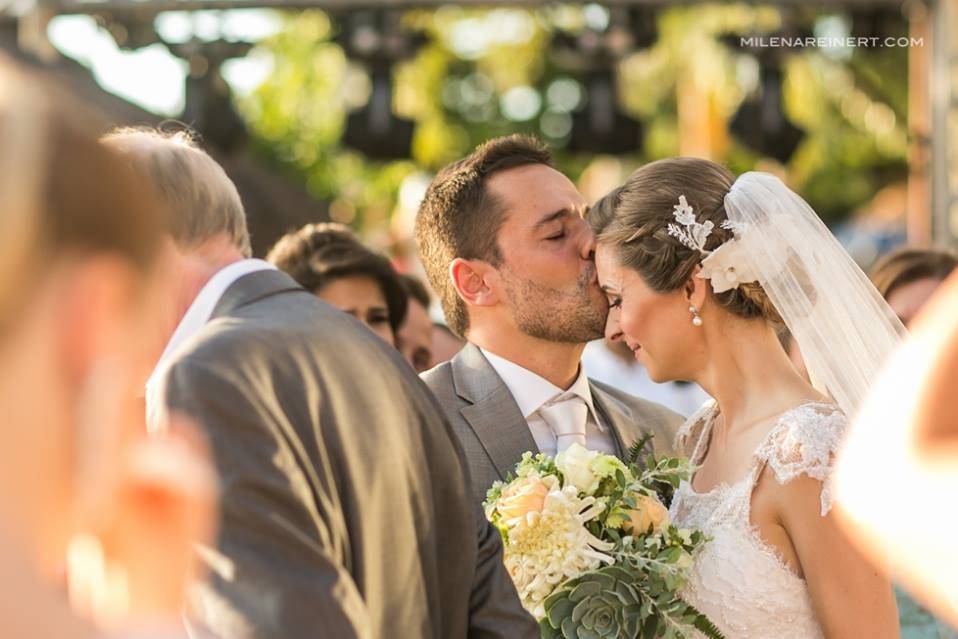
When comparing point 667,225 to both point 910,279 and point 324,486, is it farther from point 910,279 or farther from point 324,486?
point 910,279

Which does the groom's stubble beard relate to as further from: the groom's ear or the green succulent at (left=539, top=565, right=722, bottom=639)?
the green succulent at (left=539, top=565, right=722, bottom=639)

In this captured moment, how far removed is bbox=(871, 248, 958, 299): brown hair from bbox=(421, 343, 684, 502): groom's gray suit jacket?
5.04 feet

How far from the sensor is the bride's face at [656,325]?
3.58 metres

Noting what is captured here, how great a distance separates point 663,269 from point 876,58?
522 inches

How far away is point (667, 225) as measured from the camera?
11.8ft

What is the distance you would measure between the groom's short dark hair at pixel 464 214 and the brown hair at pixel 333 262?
3.64 ft

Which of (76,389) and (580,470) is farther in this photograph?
(580,470)

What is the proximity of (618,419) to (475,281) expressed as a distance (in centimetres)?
63

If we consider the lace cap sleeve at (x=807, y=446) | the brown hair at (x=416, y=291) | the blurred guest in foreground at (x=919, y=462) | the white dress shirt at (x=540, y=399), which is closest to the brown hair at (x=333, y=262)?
the brown hair at (x=416, y=291)

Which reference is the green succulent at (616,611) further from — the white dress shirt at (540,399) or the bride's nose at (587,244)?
the bride's nose at (587,244)

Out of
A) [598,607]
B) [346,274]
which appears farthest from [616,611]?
[346,274]

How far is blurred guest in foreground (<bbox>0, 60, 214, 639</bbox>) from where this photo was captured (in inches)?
34.3

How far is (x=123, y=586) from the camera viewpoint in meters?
1.02

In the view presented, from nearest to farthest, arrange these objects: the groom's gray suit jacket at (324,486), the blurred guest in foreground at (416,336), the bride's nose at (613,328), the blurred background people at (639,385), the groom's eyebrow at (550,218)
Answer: the groom's gray suit jacket at (324,486) → the bride's nose at (613,328) → the groom's eyebrow at (550,218) → the blurred guest in foreground at (416,336) → the blurred background people at (639,385)
